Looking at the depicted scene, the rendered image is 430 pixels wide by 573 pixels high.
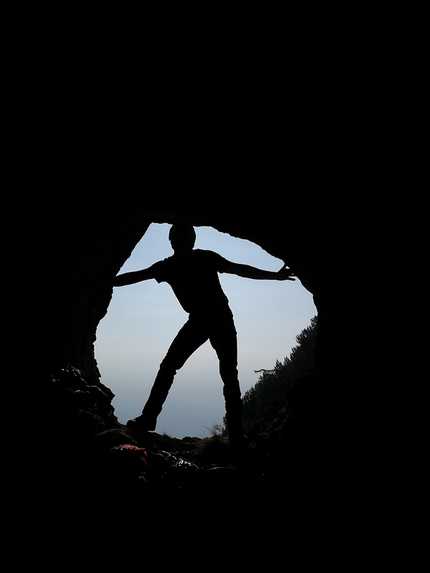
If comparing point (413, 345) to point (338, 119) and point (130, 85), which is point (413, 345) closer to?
point (338, 119)

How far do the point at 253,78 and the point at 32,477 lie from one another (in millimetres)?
3830

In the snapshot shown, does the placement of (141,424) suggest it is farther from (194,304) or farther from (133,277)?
(133,277)

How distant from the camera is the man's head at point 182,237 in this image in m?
4.73

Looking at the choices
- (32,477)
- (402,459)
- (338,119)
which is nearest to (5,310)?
(32,477)

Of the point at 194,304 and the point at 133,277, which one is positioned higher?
the point at 133,277

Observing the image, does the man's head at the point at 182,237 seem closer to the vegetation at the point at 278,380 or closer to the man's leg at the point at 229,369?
the man's leg at the point at 229,369

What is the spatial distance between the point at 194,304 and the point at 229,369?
1.07 meters

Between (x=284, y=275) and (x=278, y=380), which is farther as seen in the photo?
(x=278, y=380)

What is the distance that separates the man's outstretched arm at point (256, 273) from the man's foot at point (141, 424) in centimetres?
245

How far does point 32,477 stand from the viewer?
2836 mm

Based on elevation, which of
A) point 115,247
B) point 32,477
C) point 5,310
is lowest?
point 32,477

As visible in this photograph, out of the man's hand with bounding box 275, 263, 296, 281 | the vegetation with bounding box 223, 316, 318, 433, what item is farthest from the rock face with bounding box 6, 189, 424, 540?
the vegetation with bounding box 223, 316, 318, 433

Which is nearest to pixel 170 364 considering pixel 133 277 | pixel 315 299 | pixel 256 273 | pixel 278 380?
pixel 133 277

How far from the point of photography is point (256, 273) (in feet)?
14.9
